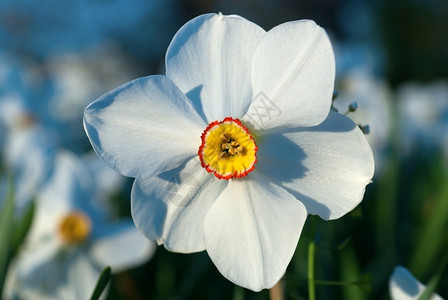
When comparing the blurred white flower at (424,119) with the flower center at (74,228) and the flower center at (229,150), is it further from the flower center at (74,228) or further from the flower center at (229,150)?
the flower center at (229,150)

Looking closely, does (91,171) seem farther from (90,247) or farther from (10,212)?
(10,212)

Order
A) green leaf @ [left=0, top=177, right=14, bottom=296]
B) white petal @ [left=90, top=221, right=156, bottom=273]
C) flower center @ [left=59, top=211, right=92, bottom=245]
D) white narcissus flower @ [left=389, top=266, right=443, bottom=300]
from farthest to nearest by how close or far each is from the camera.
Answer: flower center @ [left=59, top=211, right=92, bottom=245], white petal @ [left=90, top=221, right=156, bottom=273], green leaf @ [left=0, top=177, right=14, bottom=296], white narcissus flower @ [left=389, top=266, right=443, bottom=300]

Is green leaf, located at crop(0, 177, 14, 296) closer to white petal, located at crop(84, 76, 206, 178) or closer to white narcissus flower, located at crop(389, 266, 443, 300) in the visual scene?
white petal, located at crop(84, 76, 206, 178)

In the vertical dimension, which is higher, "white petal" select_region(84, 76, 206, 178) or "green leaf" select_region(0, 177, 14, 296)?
"white petal" select_region(84, 76, 206, 178)

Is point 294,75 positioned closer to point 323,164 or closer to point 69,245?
point 323,164

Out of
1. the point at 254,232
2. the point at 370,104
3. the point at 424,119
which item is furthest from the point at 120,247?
the point at 424,119

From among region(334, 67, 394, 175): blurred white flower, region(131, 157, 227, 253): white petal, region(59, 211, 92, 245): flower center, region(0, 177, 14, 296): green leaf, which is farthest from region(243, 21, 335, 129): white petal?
region(334, 67, 394, 175): blurred white flower

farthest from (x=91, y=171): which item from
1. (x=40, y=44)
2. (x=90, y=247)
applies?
(x=40, y=44)
